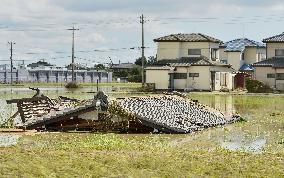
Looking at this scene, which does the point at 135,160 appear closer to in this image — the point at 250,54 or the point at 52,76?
the point at 250,54

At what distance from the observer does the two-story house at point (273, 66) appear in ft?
213

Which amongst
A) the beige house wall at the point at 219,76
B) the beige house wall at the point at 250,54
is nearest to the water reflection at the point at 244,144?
the beige house wall at the point at 219,76

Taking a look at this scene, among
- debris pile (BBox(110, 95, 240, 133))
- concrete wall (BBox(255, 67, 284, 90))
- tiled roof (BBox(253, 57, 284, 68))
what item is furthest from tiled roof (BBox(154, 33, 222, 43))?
debris pile (BBox(110, 95, 240, 133))

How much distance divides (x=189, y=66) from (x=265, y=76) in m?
7.85

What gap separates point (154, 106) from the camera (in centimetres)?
2552

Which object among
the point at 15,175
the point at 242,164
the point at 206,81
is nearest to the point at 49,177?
the point at 15,175

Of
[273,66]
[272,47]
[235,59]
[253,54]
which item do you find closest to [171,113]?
[273,66]

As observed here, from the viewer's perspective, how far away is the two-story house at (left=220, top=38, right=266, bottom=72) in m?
88.4

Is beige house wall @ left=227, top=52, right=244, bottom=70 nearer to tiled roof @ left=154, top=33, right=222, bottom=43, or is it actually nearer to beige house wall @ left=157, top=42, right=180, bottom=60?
tiled roof @ left=154, top=33, right=222, bottom=43

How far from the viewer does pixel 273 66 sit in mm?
64500

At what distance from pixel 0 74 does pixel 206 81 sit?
210 feet

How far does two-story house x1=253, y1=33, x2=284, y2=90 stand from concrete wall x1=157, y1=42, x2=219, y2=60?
19.3 ft

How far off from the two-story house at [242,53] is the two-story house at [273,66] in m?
19.2

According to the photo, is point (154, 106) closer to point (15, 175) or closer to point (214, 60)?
point (15, 175)
